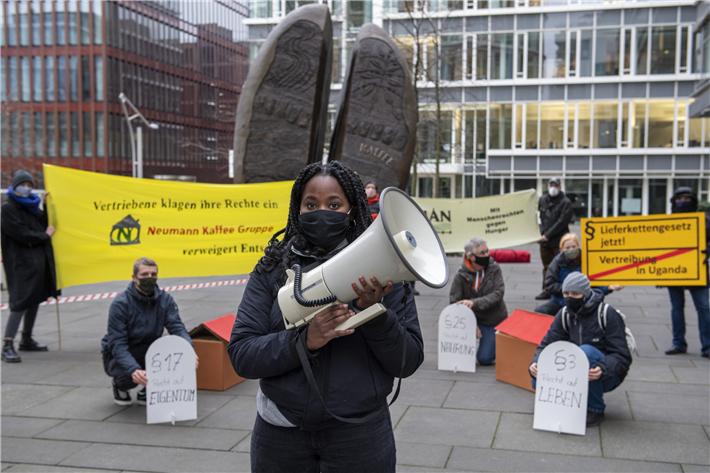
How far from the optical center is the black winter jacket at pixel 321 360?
2148mm

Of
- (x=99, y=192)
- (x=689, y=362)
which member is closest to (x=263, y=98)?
(x=99, y=192)

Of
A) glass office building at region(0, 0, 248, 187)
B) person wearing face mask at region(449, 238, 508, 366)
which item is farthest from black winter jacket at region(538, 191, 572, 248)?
glass office building at region(0, 0, 248, 187)

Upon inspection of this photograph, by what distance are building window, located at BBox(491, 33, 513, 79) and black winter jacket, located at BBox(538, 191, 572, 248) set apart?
88.4 feet

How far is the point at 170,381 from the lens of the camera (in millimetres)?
5098

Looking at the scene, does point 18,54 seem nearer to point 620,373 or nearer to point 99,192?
point 99,192

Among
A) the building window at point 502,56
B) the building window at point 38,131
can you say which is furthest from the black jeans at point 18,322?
the building window at point 38,131

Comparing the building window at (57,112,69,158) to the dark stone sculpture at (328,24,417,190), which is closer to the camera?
the dark stone sculpture at (328,24,417,190)

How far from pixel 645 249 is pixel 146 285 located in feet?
17.2

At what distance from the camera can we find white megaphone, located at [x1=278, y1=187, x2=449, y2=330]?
188cm

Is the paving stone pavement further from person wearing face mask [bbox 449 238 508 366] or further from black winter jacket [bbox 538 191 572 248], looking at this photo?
black winter jacket [bbox 538 191 572 248]

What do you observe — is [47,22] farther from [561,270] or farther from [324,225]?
[324,225]

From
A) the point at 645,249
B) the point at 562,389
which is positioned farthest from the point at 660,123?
the point at 562,389

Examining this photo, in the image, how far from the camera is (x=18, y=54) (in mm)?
56125

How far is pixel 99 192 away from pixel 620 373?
566 centimetres
